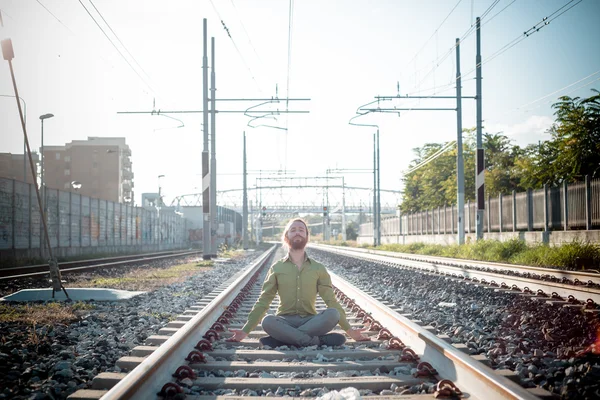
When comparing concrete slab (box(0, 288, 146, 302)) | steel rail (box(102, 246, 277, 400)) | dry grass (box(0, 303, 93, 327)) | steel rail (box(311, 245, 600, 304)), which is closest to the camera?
steel rail (box(102, 246, 277, 400))

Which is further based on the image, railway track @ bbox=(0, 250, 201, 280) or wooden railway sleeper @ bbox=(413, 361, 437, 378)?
railway track @ bbox=(0, 250, 201, 280)

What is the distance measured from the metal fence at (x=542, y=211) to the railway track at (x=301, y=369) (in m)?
14.8

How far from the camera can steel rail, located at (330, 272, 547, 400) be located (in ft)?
10.7

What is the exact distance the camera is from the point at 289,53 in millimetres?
21125

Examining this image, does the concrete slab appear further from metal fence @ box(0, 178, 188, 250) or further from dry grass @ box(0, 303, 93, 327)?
metal fence @ box(0, 178, 188, 250)

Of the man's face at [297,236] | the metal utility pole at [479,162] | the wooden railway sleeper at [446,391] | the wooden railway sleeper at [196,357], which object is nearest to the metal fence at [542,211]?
the metal utility pole at [479,162]

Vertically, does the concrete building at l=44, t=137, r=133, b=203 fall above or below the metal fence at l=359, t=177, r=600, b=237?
above

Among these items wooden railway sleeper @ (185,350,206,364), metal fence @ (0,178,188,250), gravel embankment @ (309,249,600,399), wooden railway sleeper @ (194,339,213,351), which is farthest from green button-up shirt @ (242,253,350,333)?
metal fence @ (0,178,188,250)

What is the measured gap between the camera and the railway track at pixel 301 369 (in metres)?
3.63

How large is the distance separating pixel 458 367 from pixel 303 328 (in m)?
1.81

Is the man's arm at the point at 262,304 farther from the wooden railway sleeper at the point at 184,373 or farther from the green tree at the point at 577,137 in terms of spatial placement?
the green tree at the point at 577,137

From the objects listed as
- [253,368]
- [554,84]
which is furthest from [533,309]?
[554,84]

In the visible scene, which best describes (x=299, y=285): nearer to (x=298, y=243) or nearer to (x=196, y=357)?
(x=298, y=243)

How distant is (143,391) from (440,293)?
7.55 m
